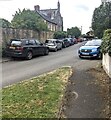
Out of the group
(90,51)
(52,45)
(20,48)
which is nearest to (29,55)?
(20,48)

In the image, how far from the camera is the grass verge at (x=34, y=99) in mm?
7438

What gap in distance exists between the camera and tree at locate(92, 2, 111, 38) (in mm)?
52938

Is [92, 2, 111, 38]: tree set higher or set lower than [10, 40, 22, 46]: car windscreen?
higher

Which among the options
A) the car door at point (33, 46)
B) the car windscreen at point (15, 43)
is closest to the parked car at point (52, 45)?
the car door at point (33, 46)

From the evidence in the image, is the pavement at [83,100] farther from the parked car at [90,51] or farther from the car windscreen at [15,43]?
the car windscreen at [15,43]

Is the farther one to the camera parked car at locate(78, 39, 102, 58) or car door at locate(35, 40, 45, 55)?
car door at locate(35, 40, 45, 55)

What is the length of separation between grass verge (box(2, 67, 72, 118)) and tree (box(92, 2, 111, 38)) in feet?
137

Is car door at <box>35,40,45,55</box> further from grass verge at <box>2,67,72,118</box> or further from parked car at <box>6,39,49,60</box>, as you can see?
grass verge at <box>2,67,72,118</box>

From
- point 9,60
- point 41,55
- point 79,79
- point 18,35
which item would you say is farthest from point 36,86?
point 18,35

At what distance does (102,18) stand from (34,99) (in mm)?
51081

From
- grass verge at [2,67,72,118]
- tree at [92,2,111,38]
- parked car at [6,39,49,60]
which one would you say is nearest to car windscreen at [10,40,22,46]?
parked car at [6,39,49,60]

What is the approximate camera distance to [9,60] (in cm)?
2142

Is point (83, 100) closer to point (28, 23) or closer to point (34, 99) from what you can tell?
point (34, 99)

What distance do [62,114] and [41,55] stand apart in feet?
60.0
